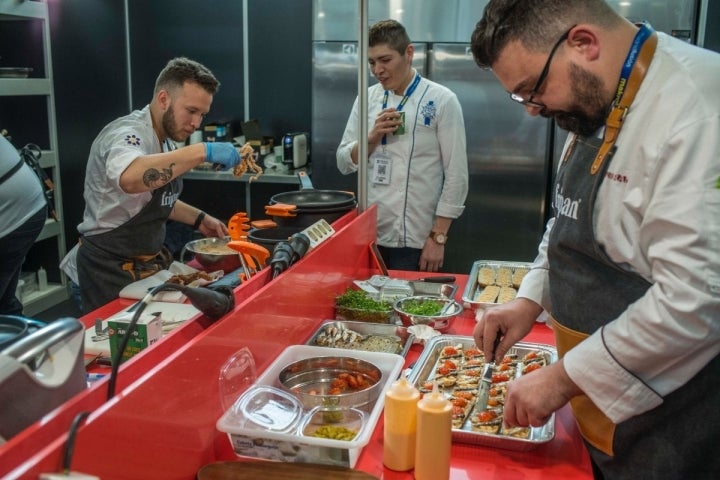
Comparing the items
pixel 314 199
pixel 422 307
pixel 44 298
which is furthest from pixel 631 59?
pixel 44 298

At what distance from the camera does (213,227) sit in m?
3.48

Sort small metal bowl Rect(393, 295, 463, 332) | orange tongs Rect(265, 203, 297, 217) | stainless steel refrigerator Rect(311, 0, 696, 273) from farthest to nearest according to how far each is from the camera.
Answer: stainless steel refrigerator Rect(311, 0, 696, 273) < orange tongs Rect(265, 203, 297, 217) < small metal bowl Rect(393, 295, 463, 332)

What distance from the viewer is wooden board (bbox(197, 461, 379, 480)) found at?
4.66ft

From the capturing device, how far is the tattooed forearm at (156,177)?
9.23 ft

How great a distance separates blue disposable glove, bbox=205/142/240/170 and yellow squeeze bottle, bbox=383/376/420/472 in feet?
5.58

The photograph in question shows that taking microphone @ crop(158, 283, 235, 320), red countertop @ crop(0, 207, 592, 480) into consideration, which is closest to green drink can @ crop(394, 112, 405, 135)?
red countertop @ crop(0, 207, 592, 480)

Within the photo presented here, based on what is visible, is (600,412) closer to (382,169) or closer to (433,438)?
(433,438)

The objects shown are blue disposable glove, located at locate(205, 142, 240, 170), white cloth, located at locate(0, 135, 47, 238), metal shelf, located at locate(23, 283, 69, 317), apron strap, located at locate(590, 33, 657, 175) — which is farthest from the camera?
metal shelf, located at locate(23, 283, 69, 317)

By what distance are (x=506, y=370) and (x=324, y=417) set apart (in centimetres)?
65

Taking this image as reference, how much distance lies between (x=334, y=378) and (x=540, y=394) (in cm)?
65

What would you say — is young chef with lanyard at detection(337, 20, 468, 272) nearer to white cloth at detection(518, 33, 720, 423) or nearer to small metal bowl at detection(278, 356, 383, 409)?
small metal bowl at detection(278, 356, 383, 409)

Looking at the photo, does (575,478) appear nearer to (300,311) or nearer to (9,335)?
(300,311)

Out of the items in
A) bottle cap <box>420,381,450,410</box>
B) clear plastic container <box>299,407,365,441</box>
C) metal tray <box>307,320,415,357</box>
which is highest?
bottle cap <box>420,381,450,410</box>

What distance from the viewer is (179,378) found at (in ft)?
4.56
